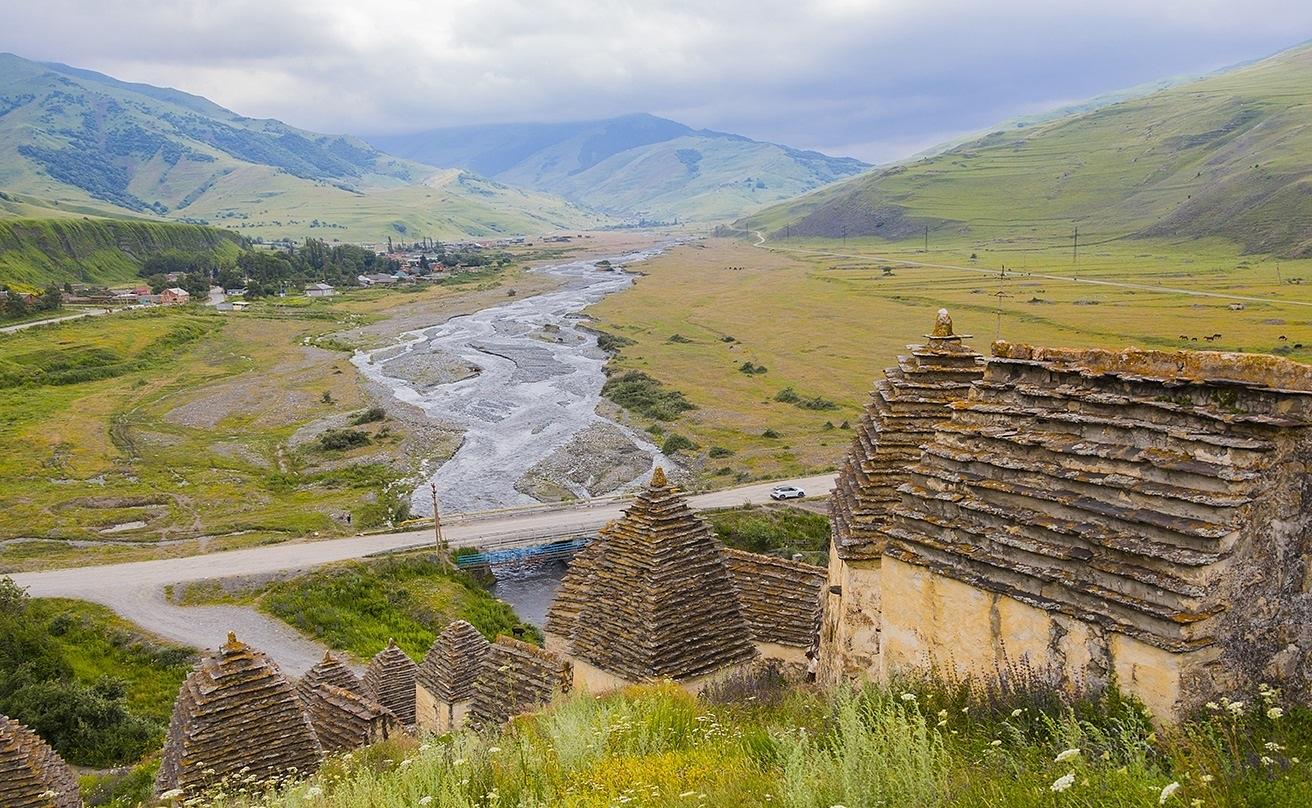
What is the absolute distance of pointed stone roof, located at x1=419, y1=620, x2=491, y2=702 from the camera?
18109mm

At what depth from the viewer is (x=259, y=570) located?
130ft

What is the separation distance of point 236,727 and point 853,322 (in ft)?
301

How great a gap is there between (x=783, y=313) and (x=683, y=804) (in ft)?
344

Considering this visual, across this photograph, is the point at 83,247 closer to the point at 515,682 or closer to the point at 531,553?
the point at 531,553

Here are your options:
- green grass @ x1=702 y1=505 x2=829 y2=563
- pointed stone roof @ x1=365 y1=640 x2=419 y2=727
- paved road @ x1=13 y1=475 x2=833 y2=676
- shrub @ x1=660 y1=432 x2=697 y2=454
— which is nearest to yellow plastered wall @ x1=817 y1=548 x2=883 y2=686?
pointed stone roof @ x1=365 y1=640 x2=419 y2=727

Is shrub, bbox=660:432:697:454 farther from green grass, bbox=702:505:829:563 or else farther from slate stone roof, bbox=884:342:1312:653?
slate stone roof, bbox=884:342:1312:653

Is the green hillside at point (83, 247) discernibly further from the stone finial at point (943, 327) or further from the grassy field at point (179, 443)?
the stone finial at point (943, 327)

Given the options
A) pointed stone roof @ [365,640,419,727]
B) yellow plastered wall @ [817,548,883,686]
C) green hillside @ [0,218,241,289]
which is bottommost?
pointed stone roof @ [365,640,419,727]

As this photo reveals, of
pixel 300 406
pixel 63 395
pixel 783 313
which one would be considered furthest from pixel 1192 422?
pixel 783 313

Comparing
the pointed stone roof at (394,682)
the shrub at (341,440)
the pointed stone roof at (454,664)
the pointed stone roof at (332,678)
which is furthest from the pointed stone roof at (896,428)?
the shrub at (341,440)

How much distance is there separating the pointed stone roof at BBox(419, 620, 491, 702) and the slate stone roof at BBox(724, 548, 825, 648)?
5.99m

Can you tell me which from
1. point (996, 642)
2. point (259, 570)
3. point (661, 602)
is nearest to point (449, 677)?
point (661, 602)

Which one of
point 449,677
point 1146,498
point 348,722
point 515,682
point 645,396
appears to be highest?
point 1146,498

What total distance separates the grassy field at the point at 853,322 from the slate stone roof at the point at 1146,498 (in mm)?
44136
